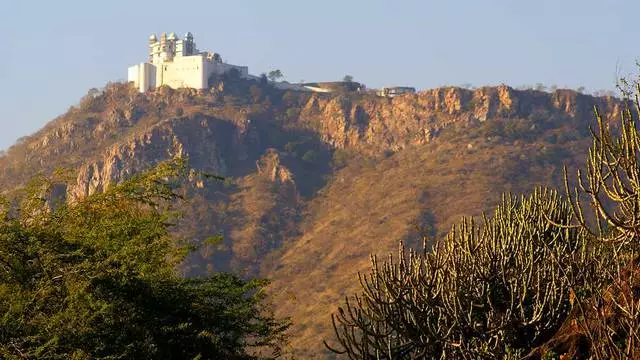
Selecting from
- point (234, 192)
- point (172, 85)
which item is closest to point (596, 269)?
point (234, 192)

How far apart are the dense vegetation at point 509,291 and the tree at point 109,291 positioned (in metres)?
2.65

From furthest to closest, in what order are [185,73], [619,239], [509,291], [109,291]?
[185,73]
[109,291]
[509,291]
[619,239]

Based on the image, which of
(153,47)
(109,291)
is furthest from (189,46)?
(109,291)

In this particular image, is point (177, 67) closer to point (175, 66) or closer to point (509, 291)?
point (175, 66)

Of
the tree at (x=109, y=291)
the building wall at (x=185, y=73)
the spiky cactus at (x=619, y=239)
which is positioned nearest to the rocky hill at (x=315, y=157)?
the building wall at (x=185, y=73)

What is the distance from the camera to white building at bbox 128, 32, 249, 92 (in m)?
161

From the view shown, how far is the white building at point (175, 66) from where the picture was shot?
161 m

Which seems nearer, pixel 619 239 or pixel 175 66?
pixel 619 239

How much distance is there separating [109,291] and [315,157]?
446 ft

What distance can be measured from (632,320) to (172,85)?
152 metres

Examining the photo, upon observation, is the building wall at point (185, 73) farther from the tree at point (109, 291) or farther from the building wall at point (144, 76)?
the tree at point (109, 291)

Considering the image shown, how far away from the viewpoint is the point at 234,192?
459 ft

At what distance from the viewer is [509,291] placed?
1705cm

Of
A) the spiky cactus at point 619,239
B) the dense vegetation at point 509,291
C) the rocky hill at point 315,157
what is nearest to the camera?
the spiky cactus at point 619,239
